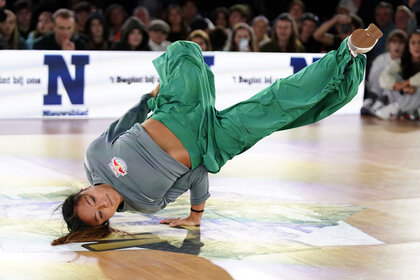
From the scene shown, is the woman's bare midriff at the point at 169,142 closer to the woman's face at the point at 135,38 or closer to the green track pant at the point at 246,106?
the green track pant at the point at 246,106

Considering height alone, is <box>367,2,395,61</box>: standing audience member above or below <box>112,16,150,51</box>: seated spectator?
above

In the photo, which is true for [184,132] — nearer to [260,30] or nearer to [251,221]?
[251,221]

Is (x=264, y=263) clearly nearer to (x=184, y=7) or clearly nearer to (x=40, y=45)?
(x=40, y=45)

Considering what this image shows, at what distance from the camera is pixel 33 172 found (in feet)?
18.2

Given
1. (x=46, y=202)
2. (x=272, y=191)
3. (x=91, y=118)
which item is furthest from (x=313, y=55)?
(x=46, y=202)

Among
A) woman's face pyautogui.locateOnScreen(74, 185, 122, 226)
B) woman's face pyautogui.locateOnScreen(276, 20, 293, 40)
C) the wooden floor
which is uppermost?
woman's face pyautogui.locateOnScreen(276, 20, 293, 40)

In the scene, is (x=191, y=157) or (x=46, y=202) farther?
(x=46, y=202)

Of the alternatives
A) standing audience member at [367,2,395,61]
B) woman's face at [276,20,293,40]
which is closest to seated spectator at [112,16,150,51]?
woman's face at [276,20,293,40]

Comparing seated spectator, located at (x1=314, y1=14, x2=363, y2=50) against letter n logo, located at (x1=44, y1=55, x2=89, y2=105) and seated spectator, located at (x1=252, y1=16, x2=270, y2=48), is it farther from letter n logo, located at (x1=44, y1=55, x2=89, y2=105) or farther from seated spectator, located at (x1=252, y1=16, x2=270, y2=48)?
letter n logo, located at (x1=44, y1=55, x2=89, y2=105)

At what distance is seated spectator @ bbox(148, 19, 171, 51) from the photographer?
9023 mm

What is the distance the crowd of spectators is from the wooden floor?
191 cm

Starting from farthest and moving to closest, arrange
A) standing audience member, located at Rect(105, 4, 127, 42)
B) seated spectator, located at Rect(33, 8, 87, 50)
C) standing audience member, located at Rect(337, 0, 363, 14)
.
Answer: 1. standing audience member, located at Rect(337, 0, 363, 14)
2. standing audience member, located at Rect(105, 4, 127, 42)
3. seated spectator, located at Rect(33, 8, 87, 50)

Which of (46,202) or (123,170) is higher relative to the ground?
(123,170)

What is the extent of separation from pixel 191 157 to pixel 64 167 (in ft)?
6.21
